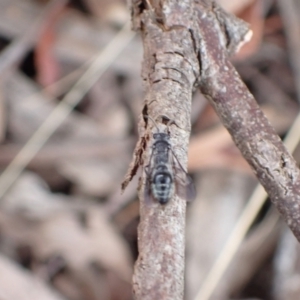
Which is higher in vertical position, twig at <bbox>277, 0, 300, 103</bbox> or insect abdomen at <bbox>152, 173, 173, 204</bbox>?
twig at <bbox>277, 0, 300, 103</bbox>

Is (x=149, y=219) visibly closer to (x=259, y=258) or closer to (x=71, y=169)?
(x=259, y=258)

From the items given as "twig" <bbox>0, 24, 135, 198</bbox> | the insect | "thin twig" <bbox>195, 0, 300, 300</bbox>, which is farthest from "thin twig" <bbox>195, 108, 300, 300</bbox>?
"twig" <bbox>0, 24, 135, 198</bbox>

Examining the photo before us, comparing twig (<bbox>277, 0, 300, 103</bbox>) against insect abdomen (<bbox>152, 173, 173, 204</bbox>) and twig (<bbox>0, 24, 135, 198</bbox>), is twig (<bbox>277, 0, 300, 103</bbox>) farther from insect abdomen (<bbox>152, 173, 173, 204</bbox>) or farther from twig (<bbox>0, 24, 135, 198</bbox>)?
insect abdomen (<bbox>152, 173, 173, 204</bbox>)

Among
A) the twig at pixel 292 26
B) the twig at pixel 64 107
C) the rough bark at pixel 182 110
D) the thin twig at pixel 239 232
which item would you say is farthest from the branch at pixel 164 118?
the twig at pixel 292 26

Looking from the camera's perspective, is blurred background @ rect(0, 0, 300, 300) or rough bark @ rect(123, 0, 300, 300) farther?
blurred background @ rect(0, 0, 300, 300)

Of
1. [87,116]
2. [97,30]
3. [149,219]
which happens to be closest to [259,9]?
[97,30]

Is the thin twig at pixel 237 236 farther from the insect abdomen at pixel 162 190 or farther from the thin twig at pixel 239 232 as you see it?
the insect abdomen at pixel 162 190

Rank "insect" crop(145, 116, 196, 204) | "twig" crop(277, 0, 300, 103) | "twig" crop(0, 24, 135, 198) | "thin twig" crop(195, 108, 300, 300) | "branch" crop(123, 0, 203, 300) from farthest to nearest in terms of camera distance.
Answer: "twig" crop(277, 0, 300, 103) < "twig" crop(0, 24, 135, 198) < "thin twig" crop(195, 108, 300, 300) < "insect" crop(145, 116, 196, 204) < "branch" crop(123, 0, 203, 300)
